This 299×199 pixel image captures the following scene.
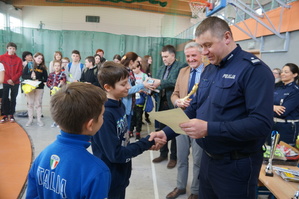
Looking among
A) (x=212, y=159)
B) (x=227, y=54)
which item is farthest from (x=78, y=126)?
(x=227, y=54)

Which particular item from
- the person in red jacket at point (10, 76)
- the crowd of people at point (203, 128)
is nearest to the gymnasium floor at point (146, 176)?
the person in red jacket at point (10, 76)

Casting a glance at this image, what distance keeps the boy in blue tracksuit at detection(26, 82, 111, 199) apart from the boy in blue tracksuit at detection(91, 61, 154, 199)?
38 centimetres

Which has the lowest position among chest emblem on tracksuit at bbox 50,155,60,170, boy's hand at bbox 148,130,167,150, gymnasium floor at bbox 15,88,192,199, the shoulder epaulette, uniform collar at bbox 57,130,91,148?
gymnasium floor at bbox 15,88,192,199

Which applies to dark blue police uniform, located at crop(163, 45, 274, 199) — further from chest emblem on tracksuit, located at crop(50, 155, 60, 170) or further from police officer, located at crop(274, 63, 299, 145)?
police officer, located at crop(274, 63, 299, 145)

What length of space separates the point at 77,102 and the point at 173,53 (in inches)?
98.1

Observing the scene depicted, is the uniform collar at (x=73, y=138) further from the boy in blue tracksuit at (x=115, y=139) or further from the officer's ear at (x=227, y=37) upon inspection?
the officer's ear at (x=227, y=37)

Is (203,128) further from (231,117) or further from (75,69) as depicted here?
(75,69)

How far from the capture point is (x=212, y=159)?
1.46m

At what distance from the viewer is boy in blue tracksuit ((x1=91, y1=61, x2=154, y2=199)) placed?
1.46 metres

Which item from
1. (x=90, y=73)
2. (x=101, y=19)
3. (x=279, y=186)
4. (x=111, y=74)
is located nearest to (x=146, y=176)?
(x=279, y=186)

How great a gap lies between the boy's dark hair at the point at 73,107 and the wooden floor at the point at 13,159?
213 cm

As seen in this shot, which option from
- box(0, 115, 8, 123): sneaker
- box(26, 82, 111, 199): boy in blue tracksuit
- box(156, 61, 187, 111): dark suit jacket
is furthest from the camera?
box(0, 115, 8, 123): sneaker

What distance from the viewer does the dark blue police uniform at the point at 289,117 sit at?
363cm

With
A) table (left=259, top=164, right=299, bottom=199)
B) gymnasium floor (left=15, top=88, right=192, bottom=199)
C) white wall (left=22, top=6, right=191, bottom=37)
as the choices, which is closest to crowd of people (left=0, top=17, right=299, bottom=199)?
table (left=259, top=164, right=299, bottom=199)
